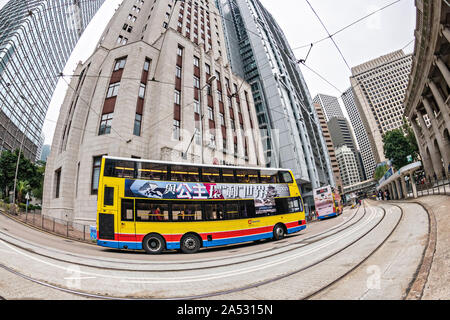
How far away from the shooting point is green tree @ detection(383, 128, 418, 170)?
4500 centimetres

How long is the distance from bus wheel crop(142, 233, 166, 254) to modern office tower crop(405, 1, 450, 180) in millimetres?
28869

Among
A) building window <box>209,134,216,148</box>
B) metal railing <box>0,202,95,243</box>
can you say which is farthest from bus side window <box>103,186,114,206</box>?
building window <box>209,134,216,148</box>

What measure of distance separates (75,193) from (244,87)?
95.7 feet

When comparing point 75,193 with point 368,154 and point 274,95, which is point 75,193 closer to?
point 274,95

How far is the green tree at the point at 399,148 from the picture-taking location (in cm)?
4500

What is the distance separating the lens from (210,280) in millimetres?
4598

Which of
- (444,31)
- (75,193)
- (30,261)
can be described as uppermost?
(444,31)

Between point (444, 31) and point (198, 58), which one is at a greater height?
point (198, 58)

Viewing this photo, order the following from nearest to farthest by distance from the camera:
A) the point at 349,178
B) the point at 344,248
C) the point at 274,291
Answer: the point at 274,291, the point at 344,248, the point at 349,178

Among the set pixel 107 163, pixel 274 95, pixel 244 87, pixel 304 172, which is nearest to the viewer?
pixel 107 163

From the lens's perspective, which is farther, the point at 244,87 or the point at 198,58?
the point at 244,87

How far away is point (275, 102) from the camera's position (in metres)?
41.9

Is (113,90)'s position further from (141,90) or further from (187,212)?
(187,212)

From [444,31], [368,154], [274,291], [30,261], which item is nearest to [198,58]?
[444,31]
